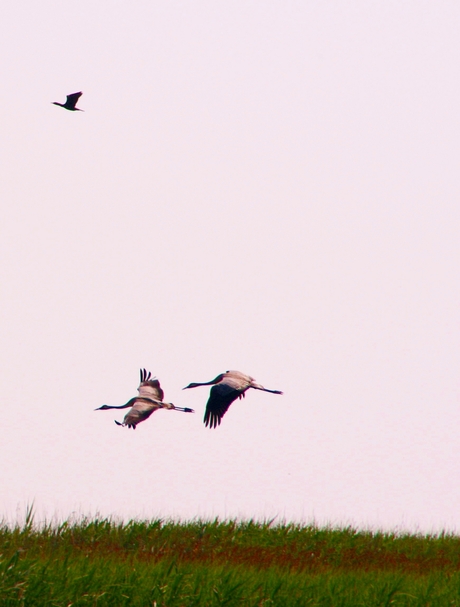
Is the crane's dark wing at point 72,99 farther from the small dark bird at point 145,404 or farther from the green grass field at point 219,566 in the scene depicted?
the green grass field at point 219,566

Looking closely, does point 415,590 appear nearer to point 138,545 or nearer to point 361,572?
point 361,572

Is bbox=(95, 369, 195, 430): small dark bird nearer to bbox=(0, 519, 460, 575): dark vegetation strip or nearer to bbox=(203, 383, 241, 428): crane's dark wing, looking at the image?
bbox=(203, 383, 241, 428): crane's dark wing

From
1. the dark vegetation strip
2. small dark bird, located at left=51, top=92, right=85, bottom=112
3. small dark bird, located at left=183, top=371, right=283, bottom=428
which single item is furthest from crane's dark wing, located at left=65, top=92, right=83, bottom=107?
the dark vegetation strip

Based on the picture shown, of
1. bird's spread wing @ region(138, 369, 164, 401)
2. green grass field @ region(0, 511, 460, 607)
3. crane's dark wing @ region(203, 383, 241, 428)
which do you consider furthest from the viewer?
bird's spread wing @ region(138, 369, 164, 401)

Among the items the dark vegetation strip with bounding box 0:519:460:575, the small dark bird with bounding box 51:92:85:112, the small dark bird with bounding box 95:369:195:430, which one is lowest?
the dark vegetation strip with bounding box 0:519:460:575

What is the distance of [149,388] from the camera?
13.9m

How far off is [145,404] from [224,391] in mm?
1319

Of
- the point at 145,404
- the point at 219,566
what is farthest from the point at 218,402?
the point at 219,566

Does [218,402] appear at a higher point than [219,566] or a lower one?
higher

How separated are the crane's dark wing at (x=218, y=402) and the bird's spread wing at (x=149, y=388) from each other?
1563mm

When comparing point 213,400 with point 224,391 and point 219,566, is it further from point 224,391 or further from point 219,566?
point 219,566

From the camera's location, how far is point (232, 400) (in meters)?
12.2

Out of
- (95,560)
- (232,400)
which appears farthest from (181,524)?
(95,560)

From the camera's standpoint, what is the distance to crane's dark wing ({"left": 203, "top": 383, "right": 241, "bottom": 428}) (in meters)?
11.9
